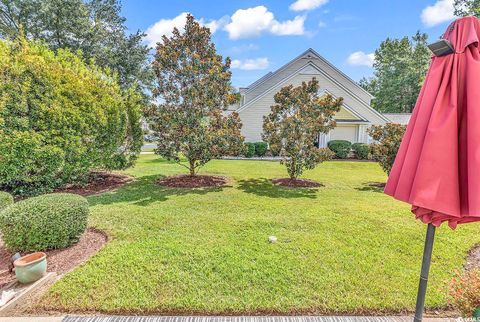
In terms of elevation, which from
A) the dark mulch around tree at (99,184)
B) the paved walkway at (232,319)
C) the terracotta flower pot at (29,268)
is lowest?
the paved walkway at (232,319)

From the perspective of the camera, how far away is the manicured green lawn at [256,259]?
→ 370 cm

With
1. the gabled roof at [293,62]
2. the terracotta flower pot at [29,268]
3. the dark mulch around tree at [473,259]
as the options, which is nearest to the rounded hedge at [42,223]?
the terracotta flower pot at [29,268]

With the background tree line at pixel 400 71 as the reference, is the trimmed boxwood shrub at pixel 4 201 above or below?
below

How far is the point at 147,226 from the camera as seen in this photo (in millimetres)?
6086

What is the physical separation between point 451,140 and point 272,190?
794 cm

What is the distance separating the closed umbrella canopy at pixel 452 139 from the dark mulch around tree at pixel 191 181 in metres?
8.72

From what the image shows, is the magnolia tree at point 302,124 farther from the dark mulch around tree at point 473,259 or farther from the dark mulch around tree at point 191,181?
the dark mulch around tree at point 473,259

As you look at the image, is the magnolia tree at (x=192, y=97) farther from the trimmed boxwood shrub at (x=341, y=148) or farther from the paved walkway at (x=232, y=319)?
the trimmed boxwood shrub at (x=341, y=148)

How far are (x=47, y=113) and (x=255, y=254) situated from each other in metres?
7.46

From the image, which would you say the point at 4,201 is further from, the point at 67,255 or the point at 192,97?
the point at 192,97

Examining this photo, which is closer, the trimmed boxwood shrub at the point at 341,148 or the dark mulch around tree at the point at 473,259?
the dark mulch around tree at the point at 473,259

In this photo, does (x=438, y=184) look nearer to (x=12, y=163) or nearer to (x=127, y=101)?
(x=12, y=163)

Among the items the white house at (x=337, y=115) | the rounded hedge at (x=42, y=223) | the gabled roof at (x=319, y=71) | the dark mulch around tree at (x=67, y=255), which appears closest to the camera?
the dark mulch around tree at (x=67, y=255)

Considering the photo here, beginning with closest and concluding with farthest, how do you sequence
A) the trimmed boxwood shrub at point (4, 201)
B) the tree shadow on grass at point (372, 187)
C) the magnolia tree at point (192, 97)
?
1. the trimmed boxwood shrub at point (4, 201)
2. the magnolia tree at point (192, 97)
3. the tree shadow on grass at point (372, 187)
